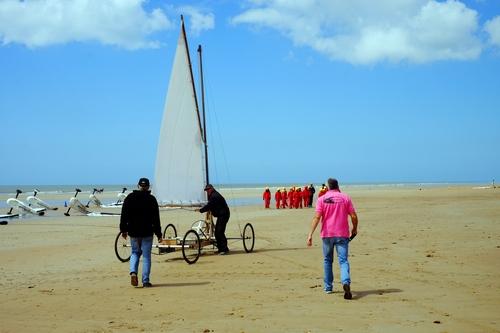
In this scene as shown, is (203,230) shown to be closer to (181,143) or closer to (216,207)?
(216,207)

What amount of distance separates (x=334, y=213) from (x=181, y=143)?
21.1 ft

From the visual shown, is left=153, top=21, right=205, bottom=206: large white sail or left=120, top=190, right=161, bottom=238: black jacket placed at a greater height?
left=153, top=21, right=205, bottom=206: large white sail

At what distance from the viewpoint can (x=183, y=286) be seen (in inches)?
347

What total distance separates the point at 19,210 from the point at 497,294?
26.4 m

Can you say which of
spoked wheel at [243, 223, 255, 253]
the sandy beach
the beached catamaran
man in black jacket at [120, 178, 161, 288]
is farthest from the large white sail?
man in black jacket at [120, 178, 161, 288]

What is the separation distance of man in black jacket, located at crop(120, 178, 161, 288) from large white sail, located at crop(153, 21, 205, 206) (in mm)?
4357

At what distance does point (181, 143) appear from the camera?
13.5 metres

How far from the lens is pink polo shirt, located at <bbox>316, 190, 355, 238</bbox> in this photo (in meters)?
7.79

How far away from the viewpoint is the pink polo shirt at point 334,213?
779 cm

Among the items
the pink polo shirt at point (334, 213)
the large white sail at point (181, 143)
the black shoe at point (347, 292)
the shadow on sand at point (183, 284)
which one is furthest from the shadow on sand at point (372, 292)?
the large white sail at point (181, 143)

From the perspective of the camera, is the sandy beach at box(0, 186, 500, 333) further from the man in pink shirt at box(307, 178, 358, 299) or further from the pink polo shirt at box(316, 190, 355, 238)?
the pink polo shirt at box(316, 190, 355, 238)

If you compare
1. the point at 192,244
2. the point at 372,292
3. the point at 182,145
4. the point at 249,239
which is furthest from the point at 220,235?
the point at 372,292

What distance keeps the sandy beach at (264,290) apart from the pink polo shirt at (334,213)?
88 cm

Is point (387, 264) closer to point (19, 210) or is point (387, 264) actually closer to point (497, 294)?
point (497, 294)
